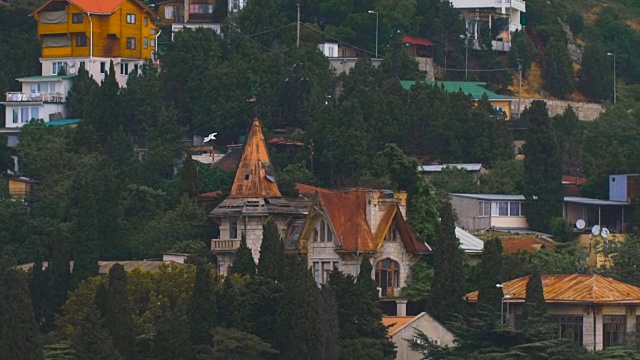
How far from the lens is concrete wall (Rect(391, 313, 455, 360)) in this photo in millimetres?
92250

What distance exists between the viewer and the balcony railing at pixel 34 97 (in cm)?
12338

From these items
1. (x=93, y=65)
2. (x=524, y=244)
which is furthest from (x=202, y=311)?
(x=93, y=65)

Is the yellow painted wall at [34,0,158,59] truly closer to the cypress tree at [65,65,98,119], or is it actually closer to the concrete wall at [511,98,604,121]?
the cypress tree at [65,65,98,119]

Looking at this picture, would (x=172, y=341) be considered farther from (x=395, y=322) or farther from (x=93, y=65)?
(x=93, y=65)

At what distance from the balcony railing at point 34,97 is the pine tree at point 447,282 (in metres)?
32.9

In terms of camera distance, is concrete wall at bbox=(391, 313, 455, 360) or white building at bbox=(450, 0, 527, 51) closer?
concrete wall at bbox=(391, 313, 455, 360)

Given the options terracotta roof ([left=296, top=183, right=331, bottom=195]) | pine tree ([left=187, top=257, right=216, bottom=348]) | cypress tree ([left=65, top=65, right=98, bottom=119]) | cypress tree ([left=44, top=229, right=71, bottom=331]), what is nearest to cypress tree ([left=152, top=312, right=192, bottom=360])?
pine tree ([left=187, top=257, right=216, bottom=348])

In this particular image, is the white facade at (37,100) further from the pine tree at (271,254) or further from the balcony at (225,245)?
the pine tree at (271,254)

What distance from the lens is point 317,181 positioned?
11362 centimetres

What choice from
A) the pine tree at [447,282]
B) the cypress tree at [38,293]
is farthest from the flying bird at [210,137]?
the pine tree at [447,282]

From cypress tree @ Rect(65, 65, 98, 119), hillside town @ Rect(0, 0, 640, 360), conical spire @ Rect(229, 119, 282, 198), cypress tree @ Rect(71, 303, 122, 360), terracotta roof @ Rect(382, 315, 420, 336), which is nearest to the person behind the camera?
cypress tree @ Rect(71, 303, 122, 360)

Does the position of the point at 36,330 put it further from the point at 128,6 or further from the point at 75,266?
the point at 128,6

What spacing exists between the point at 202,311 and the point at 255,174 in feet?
59.4

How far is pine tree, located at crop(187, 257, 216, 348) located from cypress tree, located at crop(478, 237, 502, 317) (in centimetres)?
948
